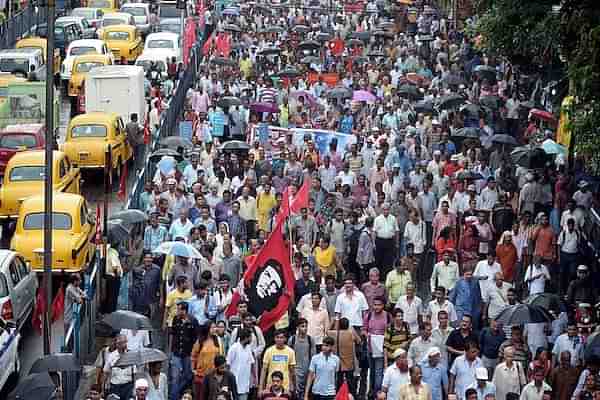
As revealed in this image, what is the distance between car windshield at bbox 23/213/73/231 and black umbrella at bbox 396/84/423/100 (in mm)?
12526

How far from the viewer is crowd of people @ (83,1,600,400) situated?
1945 cm

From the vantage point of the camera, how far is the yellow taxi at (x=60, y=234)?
25438mm

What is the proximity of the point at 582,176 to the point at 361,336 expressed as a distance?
27.5ft

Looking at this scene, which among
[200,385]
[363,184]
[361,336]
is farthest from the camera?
[363,184]

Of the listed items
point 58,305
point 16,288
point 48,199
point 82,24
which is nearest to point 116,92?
point 58,305

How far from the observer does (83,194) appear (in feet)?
110

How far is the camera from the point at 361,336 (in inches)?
827

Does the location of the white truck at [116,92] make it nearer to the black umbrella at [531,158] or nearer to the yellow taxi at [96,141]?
the yellow taxi at [96,141]

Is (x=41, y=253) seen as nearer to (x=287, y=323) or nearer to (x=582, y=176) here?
(x=287, y=323)

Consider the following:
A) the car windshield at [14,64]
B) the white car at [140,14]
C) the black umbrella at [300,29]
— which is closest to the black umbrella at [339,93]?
the car windshield at [14,64]

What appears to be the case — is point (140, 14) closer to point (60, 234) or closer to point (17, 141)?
point (17, 141)

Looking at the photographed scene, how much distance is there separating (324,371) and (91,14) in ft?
132

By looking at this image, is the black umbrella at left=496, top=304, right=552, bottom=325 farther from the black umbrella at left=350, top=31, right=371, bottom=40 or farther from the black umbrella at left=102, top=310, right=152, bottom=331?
the black umbrella at left=350, top=31, right=371, bottom=40

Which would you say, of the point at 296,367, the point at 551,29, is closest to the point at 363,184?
the point at 551,29
